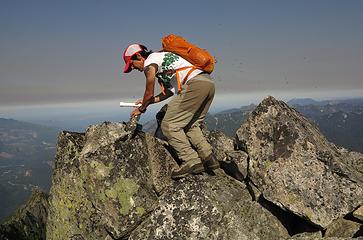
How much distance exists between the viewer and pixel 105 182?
1306cm

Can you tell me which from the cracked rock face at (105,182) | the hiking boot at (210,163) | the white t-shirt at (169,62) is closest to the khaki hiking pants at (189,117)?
the hiking boot at (210,163)

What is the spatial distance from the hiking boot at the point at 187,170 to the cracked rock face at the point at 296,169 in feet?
8.56

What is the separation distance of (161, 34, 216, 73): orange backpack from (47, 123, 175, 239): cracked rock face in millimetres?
4254

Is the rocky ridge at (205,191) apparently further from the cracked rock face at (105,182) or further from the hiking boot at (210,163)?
the hiking boot at (210,163)

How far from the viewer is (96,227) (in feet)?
43.6

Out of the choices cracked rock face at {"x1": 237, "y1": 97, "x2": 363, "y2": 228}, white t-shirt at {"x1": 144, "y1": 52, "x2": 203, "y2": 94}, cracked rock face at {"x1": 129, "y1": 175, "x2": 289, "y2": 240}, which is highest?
white t-shirt at {"x1": 144, "y1": 52, "x2": 203, "y2": 94}

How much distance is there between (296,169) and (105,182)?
8100mm

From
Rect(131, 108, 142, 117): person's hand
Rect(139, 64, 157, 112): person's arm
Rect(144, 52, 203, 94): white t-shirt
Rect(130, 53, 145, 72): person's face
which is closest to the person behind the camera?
Rect(139, 64, 157, 112): person's arm

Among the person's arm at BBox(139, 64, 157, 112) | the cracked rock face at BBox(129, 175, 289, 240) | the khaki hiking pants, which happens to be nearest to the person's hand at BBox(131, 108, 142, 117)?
the person's arm at BBox(139, 64, 157, 112)

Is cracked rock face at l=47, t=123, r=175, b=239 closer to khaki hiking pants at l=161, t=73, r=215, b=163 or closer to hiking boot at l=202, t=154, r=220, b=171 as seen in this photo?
khaki hiking pants at l=161, t=73, r=215, b=163

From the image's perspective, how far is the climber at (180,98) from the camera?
12.4m

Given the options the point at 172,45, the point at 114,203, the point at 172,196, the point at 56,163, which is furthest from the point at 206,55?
the point at 56,163

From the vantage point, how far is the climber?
12.4 meters

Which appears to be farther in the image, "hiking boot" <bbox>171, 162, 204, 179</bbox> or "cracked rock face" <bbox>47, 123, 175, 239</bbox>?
"hiking boot" <bbox>171, 162, 204, 179</bbox>
